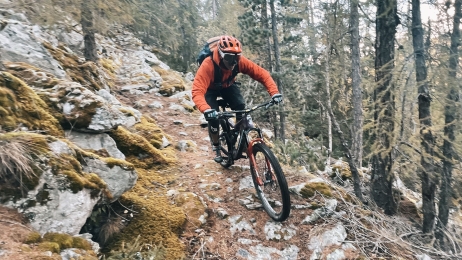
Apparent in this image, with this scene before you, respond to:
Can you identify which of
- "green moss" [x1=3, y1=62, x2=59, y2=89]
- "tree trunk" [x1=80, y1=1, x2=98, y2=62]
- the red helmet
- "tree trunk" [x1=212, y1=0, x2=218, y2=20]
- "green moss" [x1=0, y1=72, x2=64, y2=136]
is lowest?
"green moss" [x1=0, y1=72, x2=64, y2=136]

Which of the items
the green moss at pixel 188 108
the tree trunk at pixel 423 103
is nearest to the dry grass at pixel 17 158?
the tree trunk at pixel 423 103

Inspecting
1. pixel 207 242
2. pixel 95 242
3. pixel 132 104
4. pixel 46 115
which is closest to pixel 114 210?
pixel 95 242

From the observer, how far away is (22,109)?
13.7 ft

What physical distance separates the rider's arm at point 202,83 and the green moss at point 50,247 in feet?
8.54

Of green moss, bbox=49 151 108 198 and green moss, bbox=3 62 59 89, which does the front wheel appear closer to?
green moss, bbox=49 151 108 198

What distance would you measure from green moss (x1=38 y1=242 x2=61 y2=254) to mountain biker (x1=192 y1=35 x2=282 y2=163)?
2.43 metres

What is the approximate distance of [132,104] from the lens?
11336 millimetres

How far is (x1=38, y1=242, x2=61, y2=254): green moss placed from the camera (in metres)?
2.84

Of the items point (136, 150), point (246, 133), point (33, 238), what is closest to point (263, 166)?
point (246, 133)

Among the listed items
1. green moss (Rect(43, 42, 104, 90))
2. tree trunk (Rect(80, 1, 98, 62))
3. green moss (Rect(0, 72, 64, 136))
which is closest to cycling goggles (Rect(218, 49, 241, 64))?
green moss (Rect(0, 72, 64, 136))

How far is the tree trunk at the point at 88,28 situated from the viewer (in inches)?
361

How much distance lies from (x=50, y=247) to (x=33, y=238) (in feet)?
0.60

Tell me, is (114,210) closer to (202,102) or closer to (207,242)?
(207,242)

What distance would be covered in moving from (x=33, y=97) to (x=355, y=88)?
12.1 m
